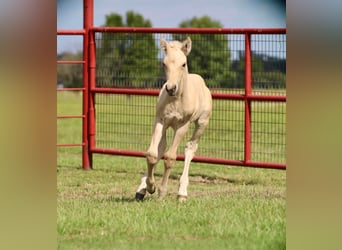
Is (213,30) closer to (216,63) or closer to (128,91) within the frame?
(128,91)

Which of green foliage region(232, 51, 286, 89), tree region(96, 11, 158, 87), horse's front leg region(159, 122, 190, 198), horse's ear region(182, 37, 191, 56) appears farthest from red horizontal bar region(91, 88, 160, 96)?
horse's ear region(182, 37, 191, 56)

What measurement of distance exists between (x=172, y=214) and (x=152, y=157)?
1.58 metres

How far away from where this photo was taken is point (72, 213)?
609 cm

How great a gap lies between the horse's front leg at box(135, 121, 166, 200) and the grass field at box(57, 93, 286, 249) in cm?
12

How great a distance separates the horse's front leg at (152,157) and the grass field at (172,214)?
0.39 ft

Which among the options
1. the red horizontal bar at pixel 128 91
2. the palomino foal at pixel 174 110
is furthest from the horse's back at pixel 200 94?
the red horizontal bar at pixel 128 91

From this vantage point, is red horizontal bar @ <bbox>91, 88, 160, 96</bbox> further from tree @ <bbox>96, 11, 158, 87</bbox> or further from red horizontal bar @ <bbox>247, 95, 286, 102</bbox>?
red horizontal bar @ <bbox>247, 95, 286, 102</bbox>

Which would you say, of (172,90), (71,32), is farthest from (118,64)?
(172,90)

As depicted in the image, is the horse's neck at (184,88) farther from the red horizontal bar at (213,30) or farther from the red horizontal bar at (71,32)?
the red horizontal bar at (71,32)

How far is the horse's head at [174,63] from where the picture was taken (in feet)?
23.8

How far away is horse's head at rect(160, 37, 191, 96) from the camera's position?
725 cm

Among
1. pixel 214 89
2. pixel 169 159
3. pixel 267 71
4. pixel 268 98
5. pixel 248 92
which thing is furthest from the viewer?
pixel 267 71

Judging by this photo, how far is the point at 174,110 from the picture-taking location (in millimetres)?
7816

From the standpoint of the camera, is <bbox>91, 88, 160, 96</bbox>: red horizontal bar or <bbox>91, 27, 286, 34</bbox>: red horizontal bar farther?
<bbox>91, 88, 160, 96</bbox>: red horizontal bar
